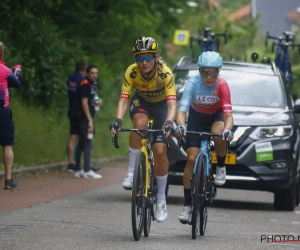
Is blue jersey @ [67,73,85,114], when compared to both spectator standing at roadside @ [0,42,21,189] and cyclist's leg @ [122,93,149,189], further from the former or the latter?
cyclist's leg @ [122,93,149,189]

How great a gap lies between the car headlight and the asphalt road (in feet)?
3.31

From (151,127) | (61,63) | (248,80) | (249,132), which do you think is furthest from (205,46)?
(151,127)

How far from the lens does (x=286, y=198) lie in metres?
14.0

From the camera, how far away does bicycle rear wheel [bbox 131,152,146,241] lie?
31.2 feet

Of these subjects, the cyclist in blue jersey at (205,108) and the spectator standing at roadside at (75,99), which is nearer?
the cyclist in blue jersey at (205,108)

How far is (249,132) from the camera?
13477mm

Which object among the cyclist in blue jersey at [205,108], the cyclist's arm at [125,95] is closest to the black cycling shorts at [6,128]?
the cyclist in blue jersey at [205,108]

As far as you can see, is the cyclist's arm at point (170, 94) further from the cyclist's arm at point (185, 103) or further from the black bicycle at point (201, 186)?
the black bicycle at point (201, 186)

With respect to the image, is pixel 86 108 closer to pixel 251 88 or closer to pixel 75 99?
pixel 75 99

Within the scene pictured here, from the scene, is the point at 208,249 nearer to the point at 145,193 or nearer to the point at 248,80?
the point at 145,193

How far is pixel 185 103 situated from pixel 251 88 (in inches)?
182

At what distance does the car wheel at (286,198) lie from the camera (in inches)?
547

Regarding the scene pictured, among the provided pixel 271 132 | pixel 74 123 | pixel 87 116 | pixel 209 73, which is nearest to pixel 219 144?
pixel 209 73

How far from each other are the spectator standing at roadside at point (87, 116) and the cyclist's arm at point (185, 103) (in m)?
7.51
